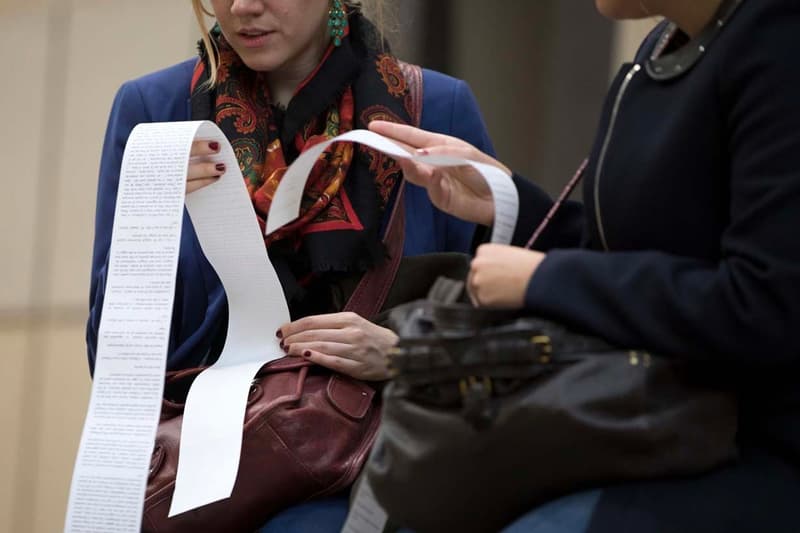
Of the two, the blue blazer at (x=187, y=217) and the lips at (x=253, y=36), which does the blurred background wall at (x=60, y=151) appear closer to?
the blue blazer at (x=187, y=217)

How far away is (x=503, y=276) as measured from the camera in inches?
64.9

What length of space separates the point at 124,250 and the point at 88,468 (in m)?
0.39

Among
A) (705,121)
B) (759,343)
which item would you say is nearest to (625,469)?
(759,343)

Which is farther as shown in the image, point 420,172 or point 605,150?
point 420,172

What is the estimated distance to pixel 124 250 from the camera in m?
2.22

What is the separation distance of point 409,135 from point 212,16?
2.66 ft

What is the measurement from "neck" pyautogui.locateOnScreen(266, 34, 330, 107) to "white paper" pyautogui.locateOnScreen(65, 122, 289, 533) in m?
0.39

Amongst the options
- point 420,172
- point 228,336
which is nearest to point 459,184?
point 420,172

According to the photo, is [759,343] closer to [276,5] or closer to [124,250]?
[124,250]

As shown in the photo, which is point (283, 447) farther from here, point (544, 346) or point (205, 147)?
point (544, 346)

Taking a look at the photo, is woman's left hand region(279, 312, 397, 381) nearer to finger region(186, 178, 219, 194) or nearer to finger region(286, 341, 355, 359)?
finger region(286, 341, 355, 359)

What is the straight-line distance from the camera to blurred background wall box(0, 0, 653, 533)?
14.8 feet

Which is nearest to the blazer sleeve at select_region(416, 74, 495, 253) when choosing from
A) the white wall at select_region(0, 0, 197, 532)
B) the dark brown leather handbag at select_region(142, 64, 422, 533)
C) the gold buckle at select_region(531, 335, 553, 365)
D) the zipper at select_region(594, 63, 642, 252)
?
the dark brown leather handbag at select_region(142, 64, 422, 533)

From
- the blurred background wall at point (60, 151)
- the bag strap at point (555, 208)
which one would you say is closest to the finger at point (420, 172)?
the bag strap at point (555, 208)
